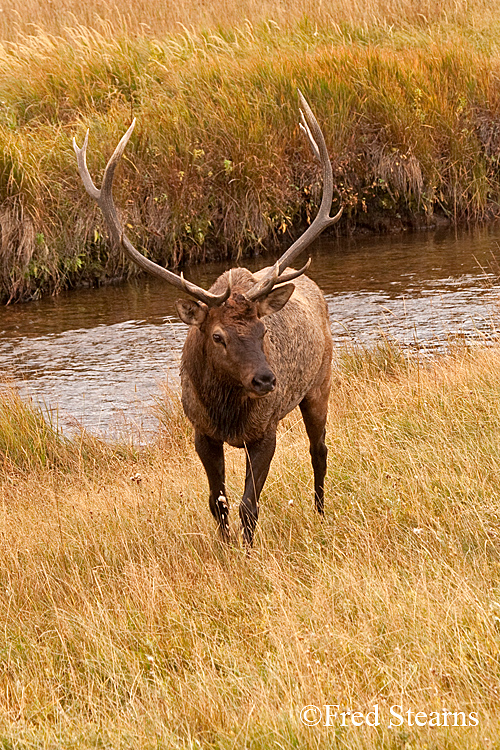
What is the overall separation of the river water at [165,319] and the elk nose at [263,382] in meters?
3.61

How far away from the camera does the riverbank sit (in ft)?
41.0

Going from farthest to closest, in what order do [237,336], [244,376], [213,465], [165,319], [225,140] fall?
[225,140], [165,319], [213,465], [237,336], [244,376]

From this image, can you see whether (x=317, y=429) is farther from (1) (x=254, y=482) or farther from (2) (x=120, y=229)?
(2) (x=120, y=229)

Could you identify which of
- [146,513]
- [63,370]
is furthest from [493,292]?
[146,513]

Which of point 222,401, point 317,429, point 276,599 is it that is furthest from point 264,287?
point 276,599

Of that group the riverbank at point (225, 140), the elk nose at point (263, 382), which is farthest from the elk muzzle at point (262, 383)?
the riverbank at point (225, 140)

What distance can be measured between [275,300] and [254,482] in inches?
37.3

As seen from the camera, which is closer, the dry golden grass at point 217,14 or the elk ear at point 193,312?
the elk ear at point 193,312

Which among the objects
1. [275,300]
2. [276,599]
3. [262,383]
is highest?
[275,300]

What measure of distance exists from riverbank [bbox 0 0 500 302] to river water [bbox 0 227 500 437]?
52 cm

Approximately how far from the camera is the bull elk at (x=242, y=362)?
5148 mm

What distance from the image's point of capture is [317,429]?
6.27 meters

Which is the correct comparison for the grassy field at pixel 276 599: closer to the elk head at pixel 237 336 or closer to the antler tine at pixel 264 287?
the elk head at pixel 237 336

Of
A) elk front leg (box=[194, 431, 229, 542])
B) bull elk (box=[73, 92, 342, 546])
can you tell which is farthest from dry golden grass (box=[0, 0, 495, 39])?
elk front leg (box=[194, 431, 229, 542])
